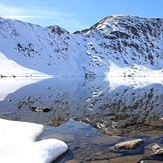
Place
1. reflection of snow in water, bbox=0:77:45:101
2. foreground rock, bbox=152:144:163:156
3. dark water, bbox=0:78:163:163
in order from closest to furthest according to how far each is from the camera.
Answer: foreground rock, bbox=152:144:163:156
dark water, bbox=0:78:163:163
reflection of snow in water, bbox=0:77:45:101

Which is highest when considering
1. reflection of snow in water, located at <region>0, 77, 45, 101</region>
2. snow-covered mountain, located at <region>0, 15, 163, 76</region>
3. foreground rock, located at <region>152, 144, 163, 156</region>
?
snow-covered mountain, located at <region>0, 15, 163, 76</region>

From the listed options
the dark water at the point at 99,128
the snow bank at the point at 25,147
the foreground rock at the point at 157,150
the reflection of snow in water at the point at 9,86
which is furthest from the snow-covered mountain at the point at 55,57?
the foreground rock at the point at 157,150

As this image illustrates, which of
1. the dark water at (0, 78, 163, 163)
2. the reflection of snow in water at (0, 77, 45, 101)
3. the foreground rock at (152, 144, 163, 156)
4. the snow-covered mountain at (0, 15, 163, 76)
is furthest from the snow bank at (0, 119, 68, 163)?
the snow-covered mountain at (0, 15, 163, 76)

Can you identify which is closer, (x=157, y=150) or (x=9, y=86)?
(x=157, y=150)

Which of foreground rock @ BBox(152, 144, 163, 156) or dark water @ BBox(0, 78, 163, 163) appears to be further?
dark water @ BBox(0, 78, 163, 163)

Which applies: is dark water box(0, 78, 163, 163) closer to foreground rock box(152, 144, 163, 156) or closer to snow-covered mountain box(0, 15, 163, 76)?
foreground rock box(152, 144, 163, 156)

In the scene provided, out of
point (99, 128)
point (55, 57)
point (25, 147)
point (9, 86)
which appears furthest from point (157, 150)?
point (55, 57)

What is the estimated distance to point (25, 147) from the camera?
1526 centimetres

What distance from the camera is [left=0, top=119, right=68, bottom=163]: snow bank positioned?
1349 cm

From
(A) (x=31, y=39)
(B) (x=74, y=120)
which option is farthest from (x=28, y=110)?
(A) (x=31, y=39)

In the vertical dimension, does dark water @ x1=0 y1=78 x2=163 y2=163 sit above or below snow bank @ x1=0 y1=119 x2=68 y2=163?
below

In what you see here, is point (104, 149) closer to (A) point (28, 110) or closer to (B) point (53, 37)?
(A) point (28, 110)

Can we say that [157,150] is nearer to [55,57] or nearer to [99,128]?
[99,128]

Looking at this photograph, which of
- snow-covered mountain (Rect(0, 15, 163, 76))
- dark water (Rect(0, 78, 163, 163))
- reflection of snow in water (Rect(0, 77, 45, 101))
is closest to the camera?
dark water (Rect(0, 78, 163, 163))
